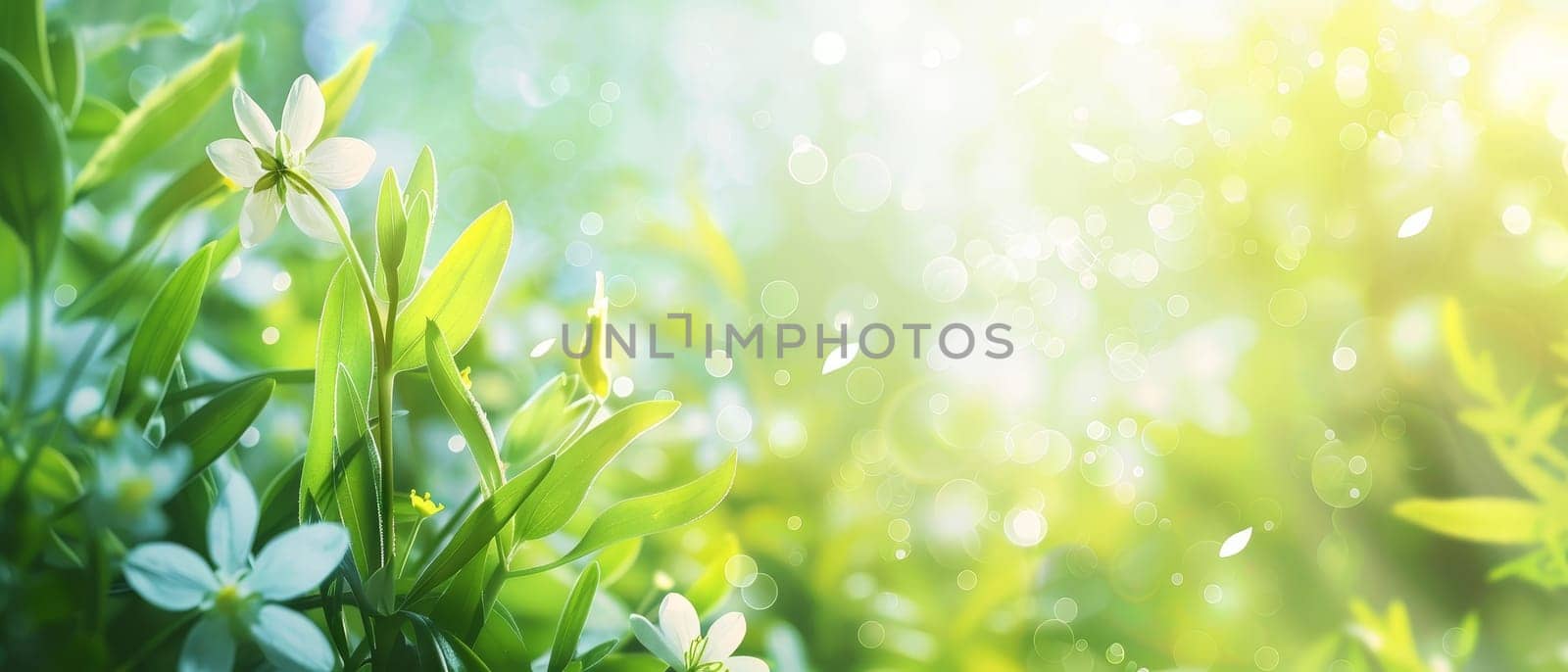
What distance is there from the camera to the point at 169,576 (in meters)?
0.17

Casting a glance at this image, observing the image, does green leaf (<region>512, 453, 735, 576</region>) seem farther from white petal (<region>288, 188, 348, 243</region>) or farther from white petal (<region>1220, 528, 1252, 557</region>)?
white petal (<region>1220, 528, 1252, 557</region>)

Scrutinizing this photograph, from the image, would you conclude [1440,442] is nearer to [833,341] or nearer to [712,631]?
[833,341]

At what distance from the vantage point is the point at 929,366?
51 centimetres

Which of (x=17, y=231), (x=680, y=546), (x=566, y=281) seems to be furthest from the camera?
(x=566, y=281)

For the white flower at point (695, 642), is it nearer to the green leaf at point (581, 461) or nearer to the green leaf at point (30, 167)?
the green leaf at point (581, 461)

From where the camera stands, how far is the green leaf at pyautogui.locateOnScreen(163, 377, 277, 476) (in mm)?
191

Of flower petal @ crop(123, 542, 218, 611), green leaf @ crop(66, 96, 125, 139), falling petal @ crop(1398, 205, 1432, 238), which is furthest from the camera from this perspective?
falling petal @ crop(1398, 205, 1432, 238)

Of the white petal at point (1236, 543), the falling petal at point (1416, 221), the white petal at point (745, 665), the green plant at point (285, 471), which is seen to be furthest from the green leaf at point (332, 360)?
the falling petal at point (1416, 221)

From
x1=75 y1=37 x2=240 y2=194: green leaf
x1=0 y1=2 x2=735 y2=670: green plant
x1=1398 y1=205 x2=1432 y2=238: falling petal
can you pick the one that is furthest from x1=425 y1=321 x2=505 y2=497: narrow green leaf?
x1=1398 y1=205 x2=1432 y2=238: falling petal

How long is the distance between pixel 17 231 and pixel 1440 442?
0.58 m

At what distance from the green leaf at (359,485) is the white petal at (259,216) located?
1.3 inches

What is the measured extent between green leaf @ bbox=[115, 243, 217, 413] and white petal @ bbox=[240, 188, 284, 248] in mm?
21

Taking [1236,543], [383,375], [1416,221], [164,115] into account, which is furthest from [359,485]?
[1416,221]

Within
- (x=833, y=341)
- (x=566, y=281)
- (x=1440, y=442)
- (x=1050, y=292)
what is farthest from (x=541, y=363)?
(x=1440, y=442)
